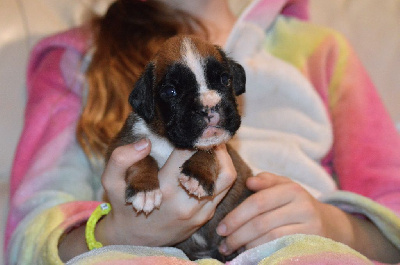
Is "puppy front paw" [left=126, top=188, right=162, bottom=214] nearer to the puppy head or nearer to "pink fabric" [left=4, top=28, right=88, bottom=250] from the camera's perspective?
the puppy head

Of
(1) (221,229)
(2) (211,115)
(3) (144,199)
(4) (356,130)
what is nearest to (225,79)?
(2) (211,115)

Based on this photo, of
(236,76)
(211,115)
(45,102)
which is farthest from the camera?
(45,102)

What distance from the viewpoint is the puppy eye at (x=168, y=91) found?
1.69 meters

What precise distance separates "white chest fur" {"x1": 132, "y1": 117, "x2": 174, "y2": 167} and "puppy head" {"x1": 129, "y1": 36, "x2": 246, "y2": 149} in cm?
8

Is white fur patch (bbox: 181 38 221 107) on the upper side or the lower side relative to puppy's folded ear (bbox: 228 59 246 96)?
upper

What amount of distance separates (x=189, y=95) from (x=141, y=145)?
1.05ft

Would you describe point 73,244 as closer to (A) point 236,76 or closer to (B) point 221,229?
(B) point 221,229

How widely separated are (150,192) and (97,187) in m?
1.14

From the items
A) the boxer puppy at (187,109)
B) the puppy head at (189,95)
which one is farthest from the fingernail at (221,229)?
the puppy head at (189,95)

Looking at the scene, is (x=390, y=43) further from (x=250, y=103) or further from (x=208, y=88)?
(x=208, y=88)

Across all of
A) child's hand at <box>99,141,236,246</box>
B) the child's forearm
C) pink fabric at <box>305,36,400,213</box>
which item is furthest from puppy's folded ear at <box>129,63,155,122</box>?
pink fabric at <box>305,36,400,213</box>

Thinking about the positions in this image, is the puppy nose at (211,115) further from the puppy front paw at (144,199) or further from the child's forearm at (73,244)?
the child's forearm at (73,244)

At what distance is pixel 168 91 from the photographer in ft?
5.59

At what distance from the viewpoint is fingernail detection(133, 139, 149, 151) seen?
182 cm
